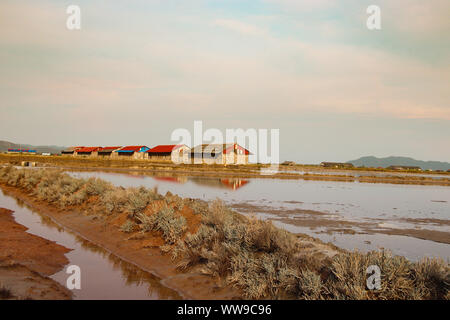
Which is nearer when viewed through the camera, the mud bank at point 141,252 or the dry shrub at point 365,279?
the dry shrub at point 365,279

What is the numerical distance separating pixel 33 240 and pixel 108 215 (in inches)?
142

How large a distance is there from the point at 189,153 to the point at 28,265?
256ft

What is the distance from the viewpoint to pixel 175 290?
7.10 meters

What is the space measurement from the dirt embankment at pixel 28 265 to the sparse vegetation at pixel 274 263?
2.60 m

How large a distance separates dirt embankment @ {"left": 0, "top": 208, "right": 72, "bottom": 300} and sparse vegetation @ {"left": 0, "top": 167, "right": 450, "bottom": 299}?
2.60 meters

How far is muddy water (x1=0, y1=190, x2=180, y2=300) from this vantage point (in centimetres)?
679

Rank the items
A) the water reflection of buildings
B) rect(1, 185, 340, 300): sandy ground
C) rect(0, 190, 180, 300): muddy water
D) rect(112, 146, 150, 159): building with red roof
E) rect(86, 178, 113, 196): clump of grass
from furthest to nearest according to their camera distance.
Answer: rect(112, 146, 150, 159): building with red roof, the water reflection of buildings, rect(86, 178, 113, 196): clump of grass, rect(1, 185, 340, 300): sandy ground, rect(0, 190, 180, 300): muddy water

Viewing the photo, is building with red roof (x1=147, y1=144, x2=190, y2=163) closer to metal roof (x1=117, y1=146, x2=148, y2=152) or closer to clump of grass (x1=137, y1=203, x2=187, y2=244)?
metal roof (x1=117, y1=146, x2=148, y2=152)

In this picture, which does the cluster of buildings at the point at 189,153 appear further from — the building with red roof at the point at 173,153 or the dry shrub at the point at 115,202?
the dry shrub at the point at 115,202

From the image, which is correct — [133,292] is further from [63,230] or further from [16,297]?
[63,230]

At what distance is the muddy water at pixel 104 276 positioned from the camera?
6.79 metres

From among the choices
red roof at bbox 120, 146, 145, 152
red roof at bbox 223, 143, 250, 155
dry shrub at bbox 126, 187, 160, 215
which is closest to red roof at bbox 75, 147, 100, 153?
red roof at bbox 120, 146, 145, 152

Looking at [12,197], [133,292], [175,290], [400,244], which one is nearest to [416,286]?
[175,290]

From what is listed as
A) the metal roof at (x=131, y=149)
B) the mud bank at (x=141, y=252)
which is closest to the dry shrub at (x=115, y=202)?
the mud bank at (x=141, y=252)
